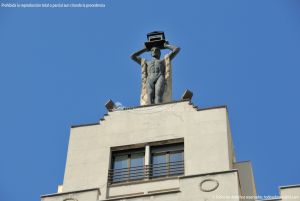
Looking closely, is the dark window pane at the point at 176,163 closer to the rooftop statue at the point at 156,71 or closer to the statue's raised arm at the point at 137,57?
the rooftop statue at the point at 156,71

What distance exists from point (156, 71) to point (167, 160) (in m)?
4.94

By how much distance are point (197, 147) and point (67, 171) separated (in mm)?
4387

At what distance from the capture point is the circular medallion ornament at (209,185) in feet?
106

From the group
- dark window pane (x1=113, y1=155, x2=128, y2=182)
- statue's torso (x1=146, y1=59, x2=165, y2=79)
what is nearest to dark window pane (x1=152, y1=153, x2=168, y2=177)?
dark window pane (x1=113, y1=155, x2=128, y2=182)

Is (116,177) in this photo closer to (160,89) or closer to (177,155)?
(177,155)

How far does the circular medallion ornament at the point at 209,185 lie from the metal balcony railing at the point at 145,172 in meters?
2.03

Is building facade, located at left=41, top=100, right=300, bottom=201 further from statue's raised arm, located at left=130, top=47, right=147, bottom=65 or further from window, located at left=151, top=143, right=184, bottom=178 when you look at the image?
statue's raised arm, located at left=130, top=47, right=147, bottom=65

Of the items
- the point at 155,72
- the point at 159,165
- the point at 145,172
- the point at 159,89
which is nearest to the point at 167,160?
the point at 159,165

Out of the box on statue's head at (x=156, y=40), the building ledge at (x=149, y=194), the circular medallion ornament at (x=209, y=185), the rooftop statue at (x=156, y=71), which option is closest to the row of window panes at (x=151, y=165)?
the building ledge at (x=149, y=194)

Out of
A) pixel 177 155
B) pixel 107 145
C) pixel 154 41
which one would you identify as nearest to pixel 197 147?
pixel 177 155

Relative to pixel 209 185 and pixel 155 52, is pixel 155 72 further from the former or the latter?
pixel 209 185

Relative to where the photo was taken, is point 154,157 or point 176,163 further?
point 154,157

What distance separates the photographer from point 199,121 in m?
35.5

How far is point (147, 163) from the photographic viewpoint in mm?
34906
